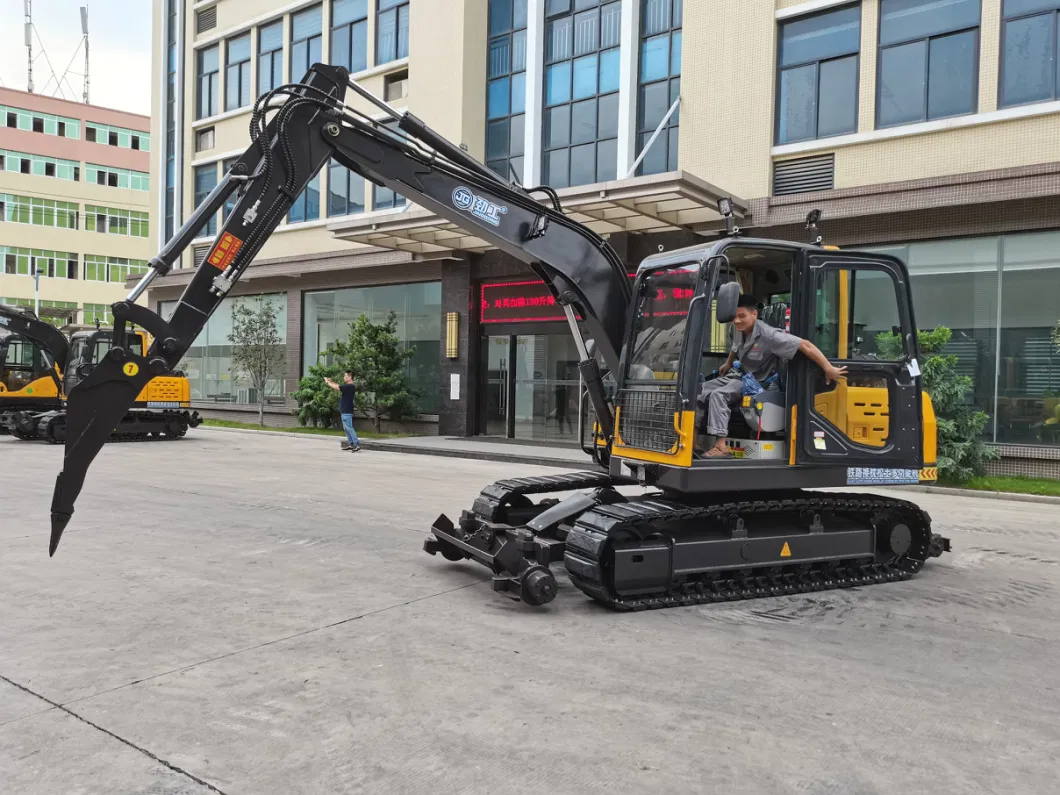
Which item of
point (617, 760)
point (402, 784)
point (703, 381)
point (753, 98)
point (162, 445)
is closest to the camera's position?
point (402, 784)

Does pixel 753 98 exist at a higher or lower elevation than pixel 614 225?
higher

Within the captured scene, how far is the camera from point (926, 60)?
17234 millimetres

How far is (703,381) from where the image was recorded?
6.90 metres

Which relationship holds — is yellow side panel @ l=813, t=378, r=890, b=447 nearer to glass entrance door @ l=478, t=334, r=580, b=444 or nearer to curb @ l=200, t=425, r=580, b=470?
curb @ l=200, t=425, r=580, b=470

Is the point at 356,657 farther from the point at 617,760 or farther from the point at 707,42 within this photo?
the point at 707,42

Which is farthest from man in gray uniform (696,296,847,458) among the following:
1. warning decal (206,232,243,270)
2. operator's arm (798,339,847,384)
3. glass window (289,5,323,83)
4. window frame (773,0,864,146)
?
glass window (289,5,323,83)

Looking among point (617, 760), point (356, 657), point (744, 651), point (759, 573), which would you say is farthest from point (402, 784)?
Answer: point (759, 573)

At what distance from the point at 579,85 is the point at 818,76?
21.7ft

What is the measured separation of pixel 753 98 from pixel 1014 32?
519 centimetres

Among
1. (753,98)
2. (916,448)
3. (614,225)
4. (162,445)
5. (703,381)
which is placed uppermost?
(753,98)

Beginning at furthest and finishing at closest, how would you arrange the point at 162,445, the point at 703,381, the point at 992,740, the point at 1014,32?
1. the point at 162,445
2. the point at 1014,32
3. the point at 703,381
4. the point at 992,740

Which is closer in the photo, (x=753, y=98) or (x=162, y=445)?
(x=753, y=98)

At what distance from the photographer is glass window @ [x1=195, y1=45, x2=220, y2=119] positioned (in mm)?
33094

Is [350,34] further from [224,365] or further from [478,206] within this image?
[478,206]
